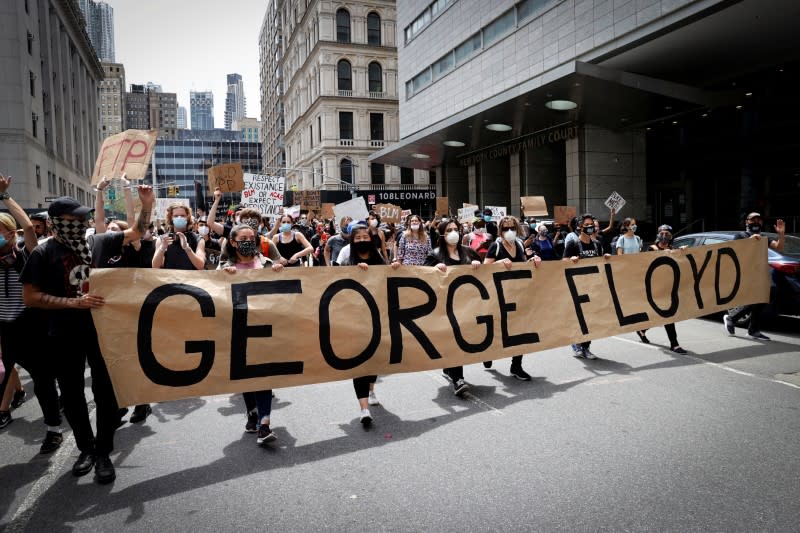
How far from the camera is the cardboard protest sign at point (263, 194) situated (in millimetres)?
12258

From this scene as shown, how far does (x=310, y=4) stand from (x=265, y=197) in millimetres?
58882

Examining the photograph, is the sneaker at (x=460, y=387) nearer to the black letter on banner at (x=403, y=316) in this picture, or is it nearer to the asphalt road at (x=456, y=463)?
the asphalt road at (x=456, y=463)

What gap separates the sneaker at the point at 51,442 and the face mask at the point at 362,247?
3012mm

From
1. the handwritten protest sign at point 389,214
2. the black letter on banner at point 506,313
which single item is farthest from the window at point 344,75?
the black letter on banner at point 506,313

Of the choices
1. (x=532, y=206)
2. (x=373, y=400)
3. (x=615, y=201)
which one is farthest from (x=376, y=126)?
(x=373, y=400)

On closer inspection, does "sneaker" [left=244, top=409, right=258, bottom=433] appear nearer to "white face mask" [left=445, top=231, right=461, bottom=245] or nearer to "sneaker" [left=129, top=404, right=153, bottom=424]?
"sneaker" [left=129, top=404, right=153, bottom=424]

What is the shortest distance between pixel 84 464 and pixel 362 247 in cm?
288

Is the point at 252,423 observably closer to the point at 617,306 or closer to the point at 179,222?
the point at 179,222

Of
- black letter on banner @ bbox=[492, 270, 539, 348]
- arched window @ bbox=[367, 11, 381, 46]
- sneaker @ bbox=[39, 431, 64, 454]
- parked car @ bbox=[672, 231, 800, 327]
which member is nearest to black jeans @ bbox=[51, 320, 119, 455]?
sneaker @ bbox=[39, 431, 64, 454]

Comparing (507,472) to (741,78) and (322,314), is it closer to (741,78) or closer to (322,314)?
(322,314)

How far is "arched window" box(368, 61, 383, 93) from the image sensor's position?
62344 mm

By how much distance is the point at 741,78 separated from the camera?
75.3 feet

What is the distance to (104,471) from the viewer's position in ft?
13.1

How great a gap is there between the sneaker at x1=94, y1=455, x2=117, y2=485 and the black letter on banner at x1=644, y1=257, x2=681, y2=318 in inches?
231
